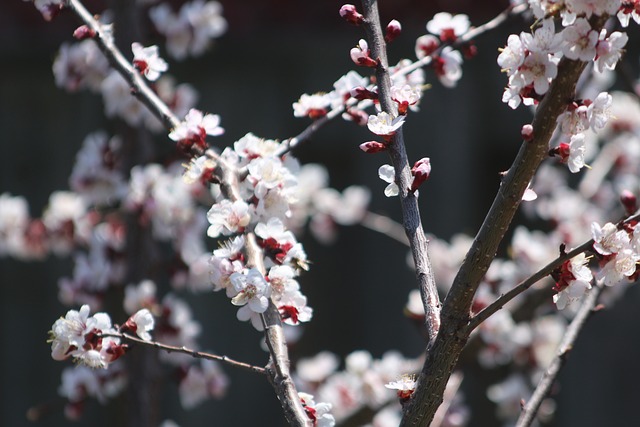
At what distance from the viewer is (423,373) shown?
115cm

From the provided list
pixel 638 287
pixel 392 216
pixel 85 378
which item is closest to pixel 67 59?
pixel 85 378

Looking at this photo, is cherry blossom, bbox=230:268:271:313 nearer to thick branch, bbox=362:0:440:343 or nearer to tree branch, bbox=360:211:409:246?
thick branch, bbox=362:0:440:343

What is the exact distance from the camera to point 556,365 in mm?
1533

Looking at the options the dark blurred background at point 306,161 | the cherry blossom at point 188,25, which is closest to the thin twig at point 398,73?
the cherry blossom at point 188,25

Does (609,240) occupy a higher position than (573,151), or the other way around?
(573,151)

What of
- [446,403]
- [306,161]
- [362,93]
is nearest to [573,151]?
[362,93]

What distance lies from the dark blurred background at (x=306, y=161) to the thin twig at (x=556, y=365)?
6.07 feet

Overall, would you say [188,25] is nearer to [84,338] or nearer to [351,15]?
[351,15]

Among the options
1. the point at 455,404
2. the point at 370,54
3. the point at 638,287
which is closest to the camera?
the point at 370,54

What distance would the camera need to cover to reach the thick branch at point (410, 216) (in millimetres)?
1179

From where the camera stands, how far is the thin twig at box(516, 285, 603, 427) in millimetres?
1435

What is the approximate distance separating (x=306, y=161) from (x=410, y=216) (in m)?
2.55

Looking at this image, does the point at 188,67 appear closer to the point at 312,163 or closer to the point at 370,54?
the point at 312,163

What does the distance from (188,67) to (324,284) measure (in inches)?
43.7
